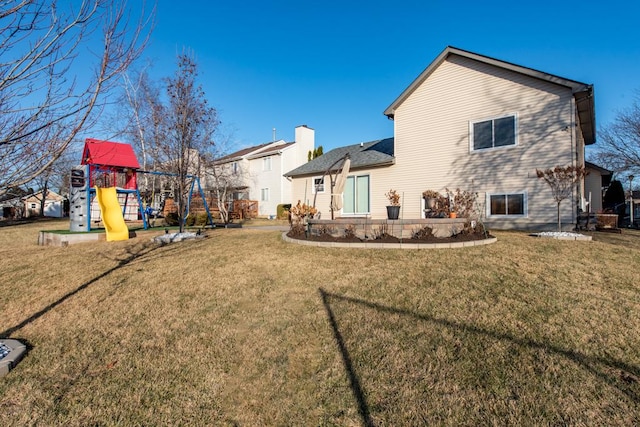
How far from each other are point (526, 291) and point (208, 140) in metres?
19.6

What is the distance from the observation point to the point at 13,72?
2.37m

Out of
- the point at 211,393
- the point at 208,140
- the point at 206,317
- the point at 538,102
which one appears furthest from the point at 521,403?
the point at 208,140

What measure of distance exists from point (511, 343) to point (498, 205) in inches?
390

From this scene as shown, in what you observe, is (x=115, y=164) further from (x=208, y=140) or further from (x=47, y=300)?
(x=47, y=300)

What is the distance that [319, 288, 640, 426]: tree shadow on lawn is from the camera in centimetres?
244

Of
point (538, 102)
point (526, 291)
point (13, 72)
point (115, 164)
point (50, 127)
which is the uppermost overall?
point (538, 102)

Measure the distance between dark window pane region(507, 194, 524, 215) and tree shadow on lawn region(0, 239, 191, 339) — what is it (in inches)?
445

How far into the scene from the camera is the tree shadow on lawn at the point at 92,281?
→ 3875mm

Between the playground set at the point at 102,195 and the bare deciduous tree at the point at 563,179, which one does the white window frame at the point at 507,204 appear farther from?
the playground set at the point at 102,195

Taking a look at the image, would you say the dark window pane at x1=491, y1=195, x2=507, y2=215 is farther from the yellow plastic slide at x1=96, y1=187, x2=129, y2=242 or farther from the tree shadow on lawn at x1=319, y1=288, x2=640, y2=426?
the yellow plastic slide at x1=96, y1=187, x2=129, y2=242

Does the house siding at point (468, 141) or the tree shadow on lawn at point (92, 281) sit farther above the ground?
the house siding at point (468, 141)

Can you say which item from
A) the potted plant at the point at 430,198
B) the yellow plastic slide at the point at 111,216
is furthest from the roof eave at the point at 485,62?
the yellow plastic slide at the point at 111,216

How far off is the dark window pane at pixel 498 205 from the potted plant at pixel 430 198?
200 centimetres

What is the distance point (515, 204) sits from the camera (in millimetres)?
11250
